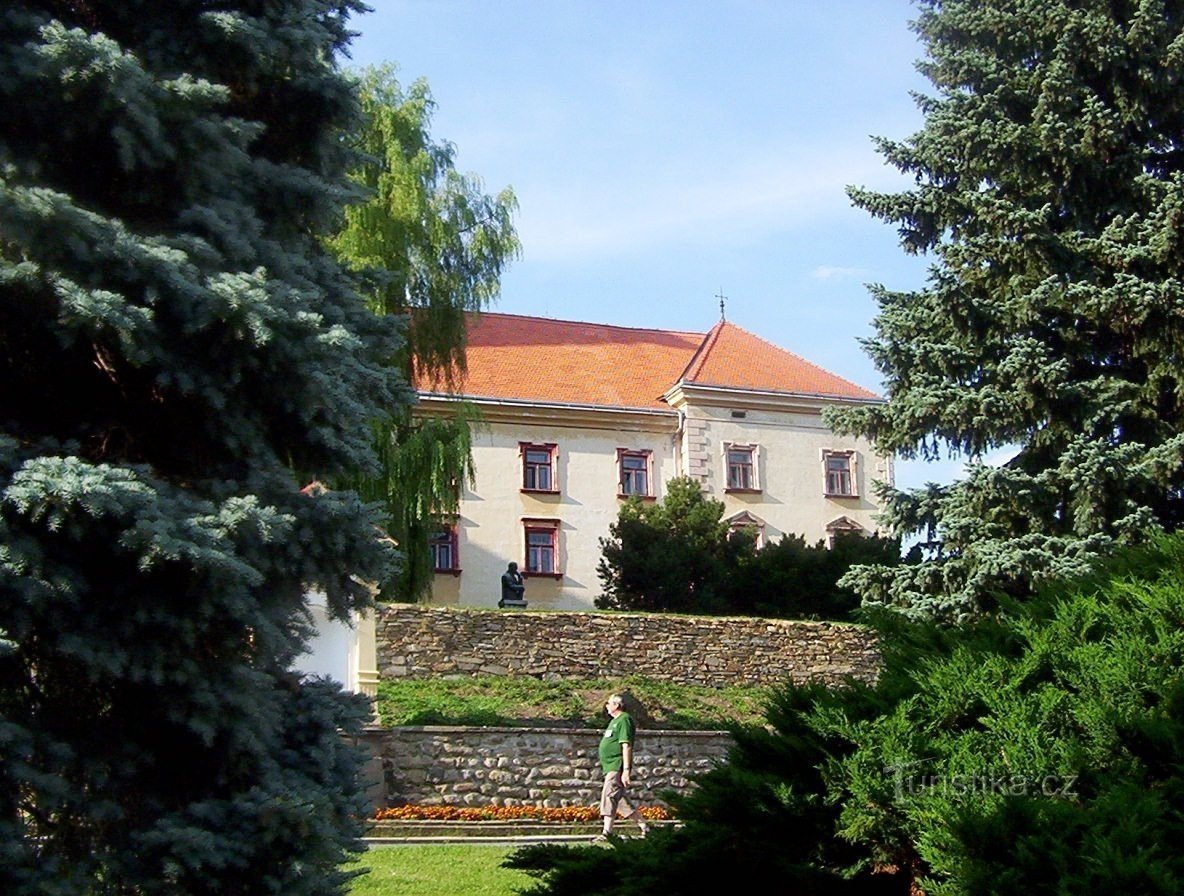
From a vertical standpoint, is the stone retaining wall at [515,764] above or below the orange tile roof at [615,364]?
below

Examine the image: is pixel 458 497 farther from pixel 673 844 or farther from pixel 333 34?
pixel 673 844

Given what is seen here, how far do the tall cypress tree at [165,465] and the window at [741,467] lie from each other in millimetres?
34977

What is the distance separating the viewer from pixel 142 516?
5625 mm

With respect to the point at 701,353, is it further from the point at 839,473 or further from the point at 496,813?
the point at 496,813

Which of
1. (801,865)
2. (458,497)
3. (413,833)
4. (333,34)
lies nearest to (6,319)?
(333,34)

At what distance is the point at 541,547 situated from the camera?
40375 millimetres

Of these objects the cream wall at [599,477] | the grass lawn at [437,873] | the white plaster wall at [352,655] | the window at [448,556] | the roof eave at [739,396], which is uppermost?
the roof eave at [739,396]

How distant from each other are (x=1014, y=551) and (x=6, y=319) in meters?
13.2

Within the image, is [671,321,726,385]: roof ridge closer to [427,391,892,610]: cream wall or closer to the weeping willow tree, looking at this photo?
[427,391,892,610]: cream wall

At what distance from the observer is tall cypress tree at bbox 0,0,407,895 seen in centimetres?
570

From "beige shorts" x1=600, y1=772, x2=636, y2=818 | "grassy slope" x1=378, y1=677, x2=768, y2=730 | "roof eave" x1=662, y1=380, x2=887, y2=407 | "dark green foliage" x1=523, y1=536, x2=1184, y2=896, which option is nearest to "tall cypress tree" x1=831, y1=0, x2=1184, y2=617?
"beige shorts" x1=600, y1=772, x2=636, y2=818

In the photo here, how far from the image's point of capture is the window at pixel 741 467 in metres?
41.8

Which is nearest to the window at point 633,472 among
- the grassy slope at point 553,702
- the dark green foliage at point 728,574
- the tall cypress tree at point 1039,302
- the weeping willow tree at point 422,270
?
the dark green foliage at point 728,574

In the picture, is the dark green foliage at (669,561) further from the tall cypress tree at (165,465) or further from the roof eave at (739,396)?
the tall cypress tree at (165,465)
